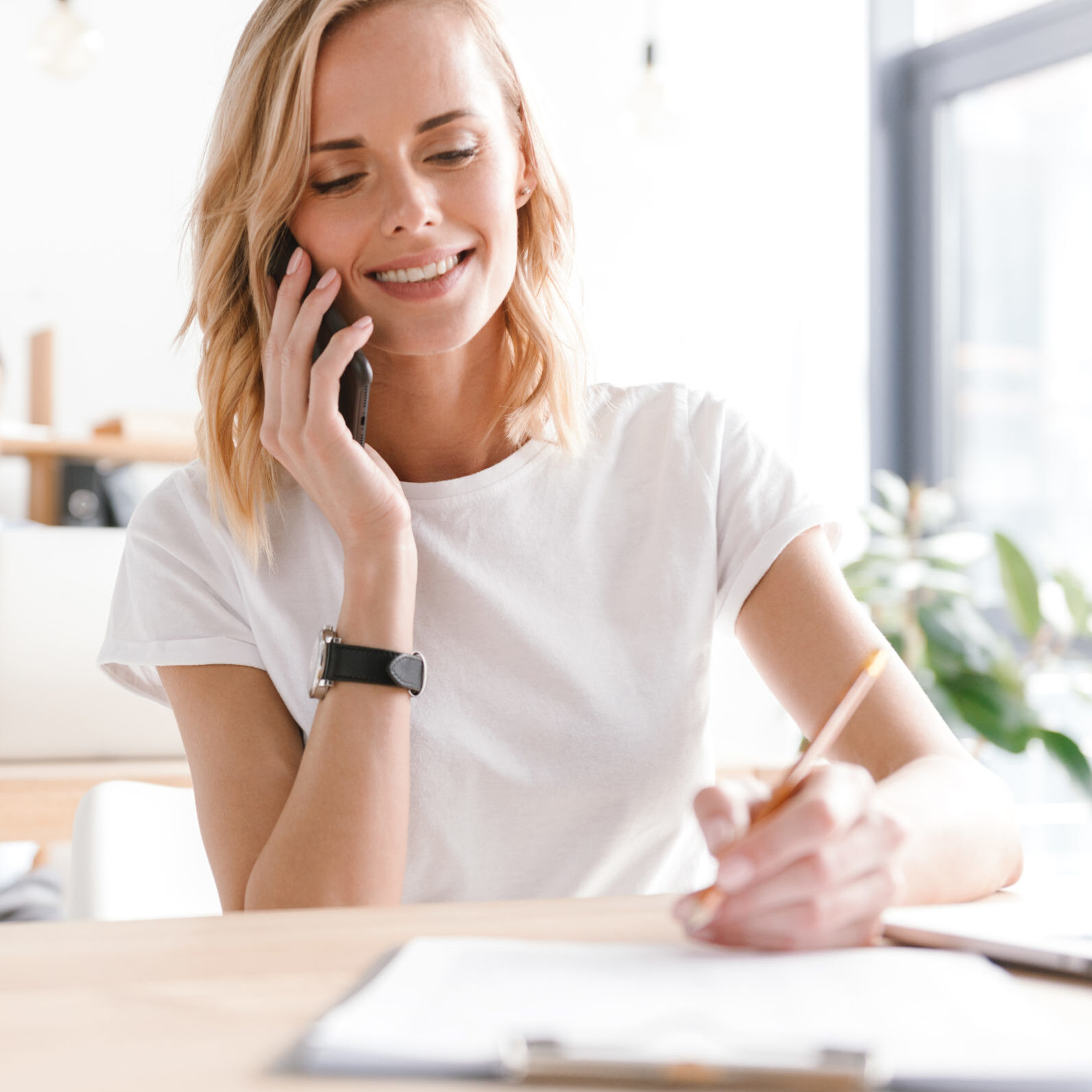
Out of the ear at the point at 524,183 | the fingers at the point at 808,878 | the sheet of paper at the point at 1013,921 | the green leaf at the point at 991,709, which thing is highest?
the ear at the point at 524,183

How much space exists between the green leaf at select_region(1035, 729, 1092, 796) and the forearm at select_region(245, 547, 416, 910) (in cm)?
193

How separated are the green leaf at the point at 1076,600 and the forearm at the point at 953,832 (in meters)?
2.02

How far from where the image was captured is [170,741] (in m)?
1.88

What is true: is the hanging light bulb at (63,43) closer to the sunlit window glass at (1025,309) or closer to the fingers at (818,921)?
the sunlit window glass at (1025,309)

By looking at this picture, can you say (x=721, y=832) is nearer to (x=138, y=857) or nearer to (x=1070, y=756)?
(x=138, y=857)

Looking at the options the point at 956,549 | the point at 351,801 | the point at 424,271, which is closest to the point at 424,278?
the point at 424,271

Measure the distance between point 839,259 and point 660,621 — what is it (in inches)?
119

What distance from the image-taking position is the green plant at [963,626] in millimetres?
2635

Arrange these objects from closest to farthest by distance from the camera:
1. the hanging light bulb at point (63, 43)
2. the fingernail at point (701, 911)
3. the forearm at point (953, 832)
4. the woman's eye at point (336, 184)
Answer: the fingernail at point (701, 911) < the forearm at point (953, 832) < the woman's eye at point (336, 184) < the hanging light bulb at point (63, 43)

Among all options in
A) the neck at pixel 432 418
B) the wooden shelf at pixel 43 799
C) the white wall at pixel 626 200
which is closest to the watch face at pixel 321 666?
the neck at pixel 432 418

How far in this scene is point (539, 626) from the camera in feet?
3.67

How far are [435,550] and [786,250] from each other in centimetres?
315

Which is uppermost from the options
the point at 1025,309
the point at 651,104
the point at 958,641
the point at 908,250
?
the point at 651,104

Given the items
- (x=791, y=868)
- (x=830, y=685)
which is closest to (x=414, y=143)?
(x=830, y=685)
